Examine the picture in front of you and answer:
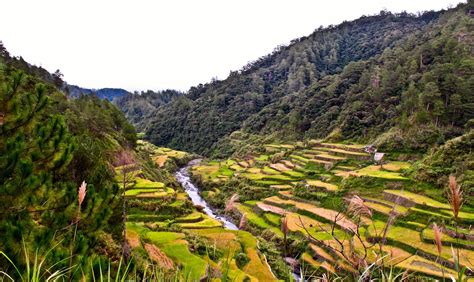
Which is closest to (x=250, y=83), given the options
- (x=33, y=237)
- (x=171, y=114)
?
(x=171, y=114)

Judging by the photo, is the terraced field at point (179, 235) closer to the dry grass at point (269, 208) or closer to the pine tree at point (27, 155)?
the dry grass at point (269, 208)

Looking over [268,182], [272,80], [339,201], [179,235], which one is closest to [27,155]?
[179,235]

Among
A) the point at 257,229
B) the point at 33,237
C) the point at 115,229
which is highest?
the point at 33,237

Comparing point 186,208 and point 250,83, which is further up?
point 250,83

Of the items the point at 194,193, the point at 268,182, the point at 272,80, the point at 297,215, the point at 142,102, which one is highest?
the point at 142,102

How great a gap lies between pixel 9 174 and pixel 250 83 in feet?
262

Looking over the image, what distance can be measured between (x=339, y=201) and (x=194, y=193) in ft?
56.5

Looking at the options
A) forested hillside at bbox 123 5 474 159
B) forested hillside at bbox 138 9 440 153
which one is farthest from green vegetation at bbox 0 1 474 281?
forested hillside at bbox 138 9 440 153

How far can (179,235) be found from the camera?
17.4m

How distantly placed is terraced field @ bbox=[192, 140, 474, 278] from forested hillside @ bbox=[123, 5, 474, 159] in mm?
5523

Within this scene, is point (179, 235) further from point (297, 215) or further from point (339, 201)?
point (339, 201)

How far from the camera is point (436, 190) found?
20375 millimetres

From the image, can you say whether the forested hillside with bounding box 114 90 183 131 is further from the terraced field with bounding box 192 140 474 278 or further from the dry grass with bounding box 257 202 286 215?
the dry grass with bounding box 257 202 286 215

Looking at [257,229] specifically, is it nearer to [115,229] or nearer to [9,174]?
[115,229]
